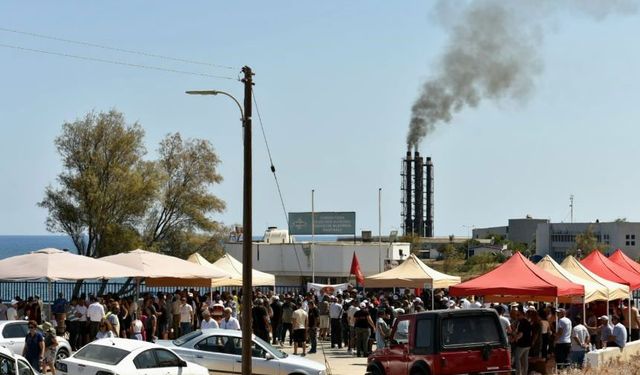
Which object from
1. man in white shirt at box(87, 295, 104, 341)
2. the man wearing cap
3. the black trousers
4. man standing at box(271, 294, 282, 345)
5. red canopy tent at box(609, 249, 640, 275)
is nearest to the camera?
the man wearing cap

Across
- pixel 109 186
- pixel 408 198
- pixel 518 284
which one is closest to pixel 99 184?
pixel 109 186

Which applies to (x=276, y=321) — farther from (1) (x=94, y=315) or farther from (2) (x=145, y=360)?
(2) (x=145, y=360)

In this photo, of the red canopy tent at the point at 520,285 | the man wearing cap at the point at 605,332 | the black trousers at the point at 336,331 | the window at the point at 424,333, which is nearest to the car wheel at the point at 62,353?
the red canopy tent at the point at 520,285

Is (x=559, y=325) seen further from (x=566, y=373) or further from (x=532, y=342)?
(x=566, y=373)

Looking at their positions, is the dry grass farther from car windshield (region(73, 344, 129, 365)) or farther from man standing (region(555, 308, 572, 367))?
car windshield (region(73, 344, 129, 365))

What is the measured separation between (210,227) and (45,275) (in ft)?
118

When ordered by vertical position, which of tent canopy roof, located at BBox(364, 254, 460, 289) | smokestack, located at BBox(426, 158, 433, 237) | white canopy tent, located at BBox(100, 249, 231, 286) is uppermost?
smokestack, located at BBox(426, 158, 433, 237)

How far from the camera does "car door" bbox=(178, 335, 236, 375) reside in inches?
893

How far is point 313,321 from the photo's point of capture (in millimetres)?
31312

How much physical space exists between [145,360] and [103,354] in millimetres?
796

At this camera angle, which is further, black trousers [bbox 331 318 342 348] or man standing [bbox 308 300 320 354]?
black trousers [bbox 331 318 342 348]

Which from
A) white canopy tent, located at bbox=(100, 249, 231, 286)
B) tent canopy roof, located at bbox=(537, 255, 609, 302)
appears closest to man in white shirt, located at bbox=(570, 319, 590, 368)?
tent canopy roof, located at bbox=(537, 255, 609, 302)

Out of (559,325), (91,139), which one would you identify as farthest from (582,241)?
(559,325)

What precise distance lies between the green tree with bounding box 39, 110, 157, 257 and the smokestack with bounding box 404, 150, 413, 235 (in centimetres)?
6800
